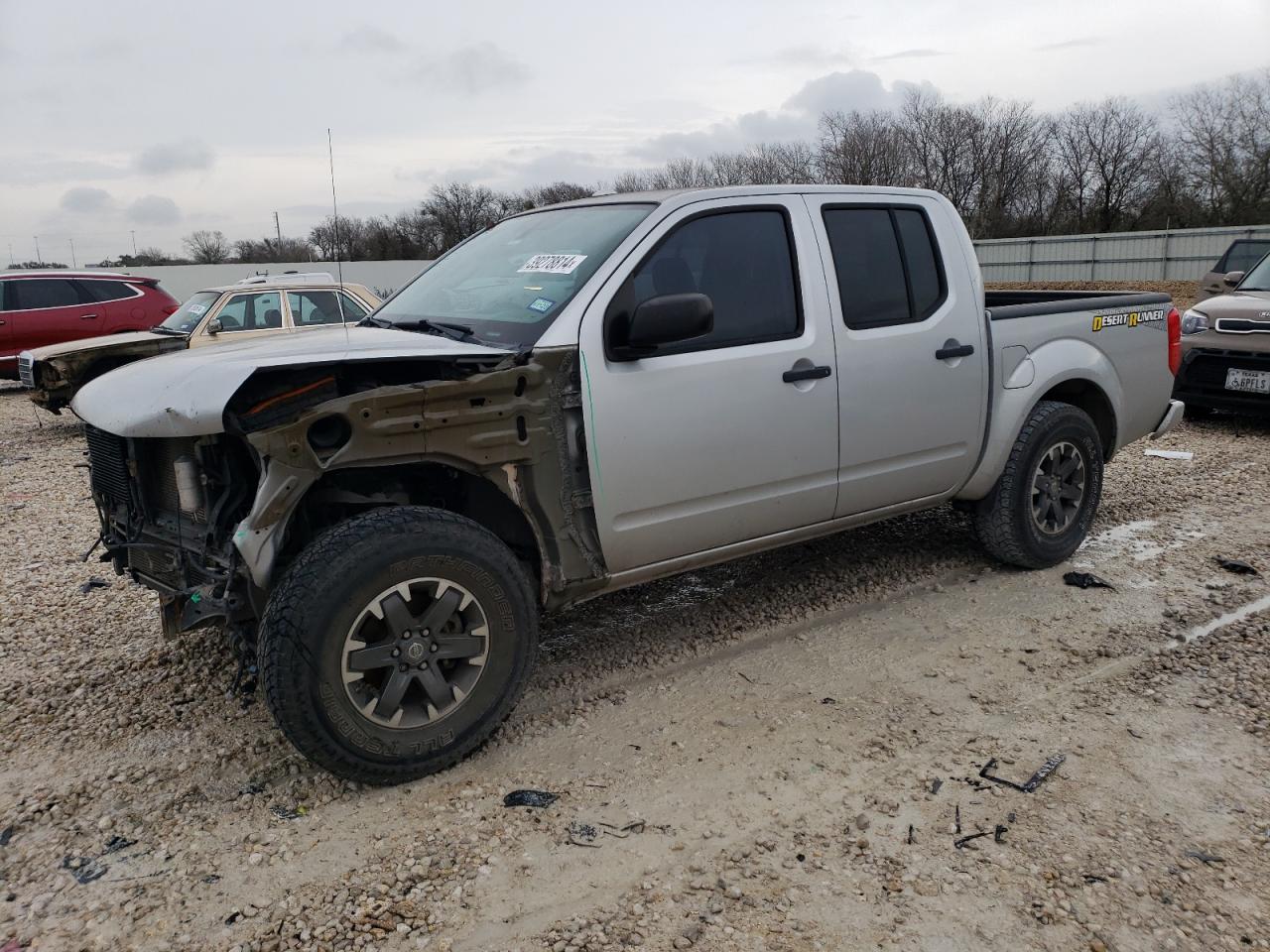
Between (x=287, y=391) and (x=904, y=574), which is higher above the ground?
(x=287, y=391)

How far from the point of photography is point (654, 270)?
371 cm

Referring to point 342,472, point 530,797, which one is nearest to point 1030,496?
point 530,797

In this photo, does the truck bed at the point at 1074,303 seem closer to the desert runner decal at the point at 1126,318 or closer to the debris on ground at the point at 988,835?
the desert runner decal at the point at 1126,318

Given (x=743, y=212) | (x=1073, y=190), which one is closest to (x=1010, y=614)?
(x=743, y=212)

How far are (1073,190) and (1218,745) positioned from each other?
178 ft

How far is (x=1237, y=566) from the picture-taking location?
5125mm

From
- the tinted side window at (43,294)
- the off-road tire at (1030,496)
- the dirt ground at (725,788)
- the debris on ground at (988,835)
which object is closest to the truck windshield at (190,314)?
the tinted side window at (43,294)

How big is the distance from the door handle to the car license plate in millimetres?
6359

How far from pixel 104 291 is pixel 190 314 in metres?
4.26

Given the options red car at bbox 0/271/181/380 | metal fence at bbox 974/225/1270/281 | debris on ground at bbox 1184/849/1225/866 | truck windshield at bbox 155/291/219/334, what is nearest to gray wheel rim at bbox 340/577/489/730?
debris on ground at bbox 1184/849/1225/866

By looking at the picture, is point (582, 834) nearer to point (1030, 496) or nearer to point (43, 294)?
point (1030, 496)

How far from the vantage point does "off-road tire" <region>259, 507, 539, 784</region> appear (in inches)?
117

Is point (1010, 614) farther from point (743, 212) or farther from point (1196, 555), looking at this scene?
point (743, 212)

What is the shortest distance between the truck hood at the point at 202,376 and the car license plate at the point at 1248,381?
7.76 meters
